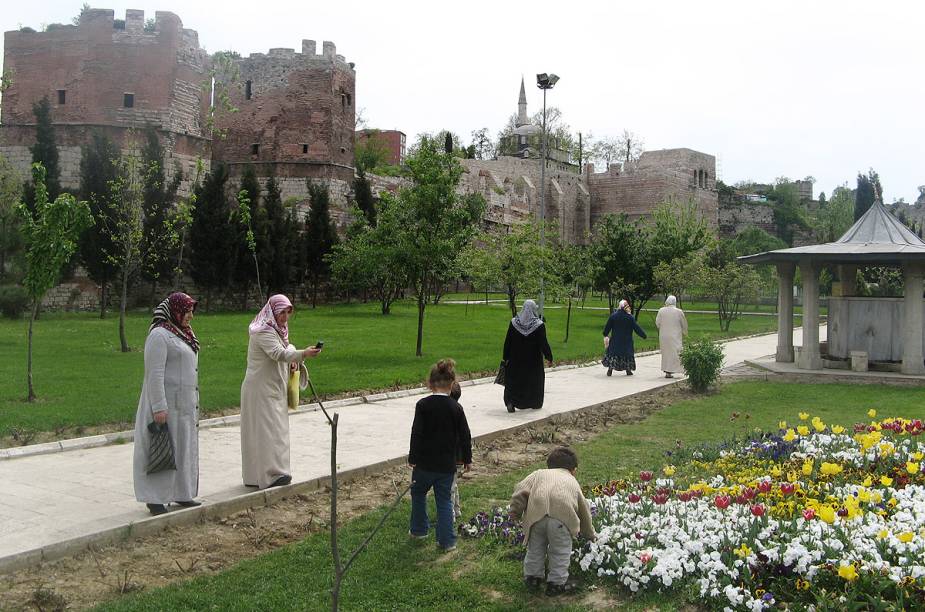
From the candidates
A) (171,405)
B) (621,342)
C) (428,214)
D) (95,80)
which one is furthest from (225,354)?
(95,80)

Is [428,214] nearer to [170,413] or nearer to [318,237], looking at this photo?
[170,413]

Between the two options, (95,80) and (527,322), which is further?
(95,80)

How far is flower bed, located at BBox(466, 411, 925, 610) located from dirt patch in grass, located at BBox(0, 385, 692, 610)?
42 cm

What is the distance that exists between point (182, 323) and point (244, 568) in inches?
76.1

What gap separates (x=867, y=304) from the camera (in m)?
15.2

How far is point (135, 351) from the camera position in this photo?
15.8 meters

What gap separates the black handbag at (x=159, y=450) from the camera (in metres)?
5.62

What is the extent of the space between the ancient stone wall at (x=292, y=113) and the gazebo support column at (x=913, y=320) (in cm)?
2751

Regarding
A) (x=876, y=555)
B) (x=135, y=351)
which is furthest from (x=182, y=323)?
(x=135, y=351)

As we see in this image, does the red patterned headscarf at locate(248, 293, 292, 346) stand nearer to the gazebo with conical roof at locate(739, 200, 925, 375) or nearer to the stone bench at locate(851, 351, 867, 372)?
the gazebo with conical roof at locate(739, 200, 925, 375)

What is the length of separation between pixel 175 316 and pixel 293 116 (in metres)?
32.7

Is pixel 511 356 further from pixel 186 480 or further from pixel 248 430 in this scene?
pixel 186 480

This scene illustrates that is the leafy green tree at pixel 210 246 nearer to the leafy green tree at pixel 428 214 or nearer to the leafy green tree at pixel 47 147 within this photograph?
the leafy green tree at pixel 47 147

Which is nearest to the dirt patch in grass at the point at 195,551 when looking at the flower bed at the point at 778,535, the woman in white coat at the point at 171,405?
the woman in white coat at the point at 171,405
